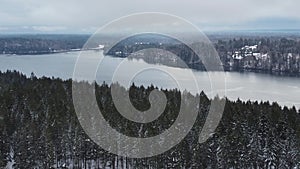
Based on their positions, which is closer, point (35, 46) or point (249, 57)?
point (249, 57)

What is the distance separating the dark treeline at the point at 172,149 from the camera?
1728 centimetres

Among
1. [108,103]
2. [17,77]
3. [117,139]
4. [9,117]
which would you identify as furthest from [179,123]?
[17,77]

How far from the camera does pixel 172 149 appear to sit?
17.2 m

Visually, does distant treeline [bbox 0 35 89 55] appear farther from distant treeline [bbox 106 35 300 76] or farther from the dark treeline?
the dark treeline

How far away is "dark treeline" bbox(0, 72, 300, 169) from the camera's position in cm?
1728

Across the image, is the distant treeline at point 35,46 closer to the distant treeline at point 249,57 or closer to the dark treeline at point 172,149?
the distant treeline at point 249,57

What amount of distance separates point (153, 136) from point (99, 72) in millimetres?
28719

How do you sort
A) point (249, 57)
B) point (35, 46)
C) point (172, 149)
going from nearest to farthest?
1. point (172, 149)
2. point (249, 57)
3. point (35, 46)

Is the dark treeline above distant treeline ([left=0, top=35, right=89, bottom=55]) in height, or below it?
below

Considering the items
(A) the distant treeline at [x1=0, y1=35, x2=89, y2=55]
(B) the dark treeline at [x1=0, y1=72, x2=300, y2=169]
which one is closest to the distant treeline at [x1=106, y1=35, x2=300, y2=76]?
(B) the dark treeline at [x1=0, y1=72, x2=300, y2=169]

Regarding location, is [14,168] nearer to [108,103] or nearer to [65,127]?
[65,127]

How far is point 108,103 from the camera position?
2109 cm

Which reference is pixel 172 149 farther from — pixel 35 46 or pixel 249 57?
pixel 35 46

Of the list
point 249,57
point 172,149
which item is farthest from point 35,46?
point 172,149
